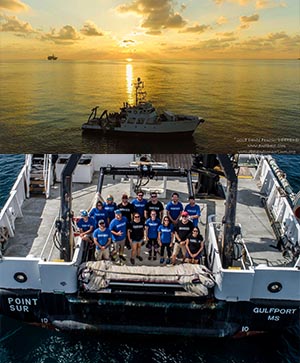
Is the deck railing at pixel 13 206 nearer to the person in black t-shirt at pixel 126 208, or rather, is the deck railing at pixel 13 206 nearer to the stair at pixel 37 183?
the stair at pixel 37 183

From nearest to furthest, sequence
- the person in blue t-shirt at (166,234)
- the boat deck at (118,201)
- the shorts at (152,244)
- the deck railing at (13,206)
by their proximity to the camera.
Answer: the person in blue t-shirt at (166,234) → the shorts at (152,244) → the boat deck at (118,201) → the deck railing at (13,206)

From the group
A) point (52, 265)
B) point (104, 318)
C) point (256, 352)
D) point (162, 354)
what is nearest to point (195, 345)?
point (162, 354)

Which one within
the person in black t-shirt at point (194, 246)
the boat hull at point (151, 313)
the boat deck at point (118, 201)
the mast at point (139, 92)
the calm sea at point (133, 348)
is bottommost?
the calm sea at point (133, 348)

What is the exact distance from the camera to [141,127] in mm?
8945

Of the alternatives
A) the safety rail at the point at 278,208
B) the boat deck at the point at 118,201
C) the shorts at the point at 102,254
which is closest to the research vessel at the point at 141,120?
the shorts at the point at 102,254

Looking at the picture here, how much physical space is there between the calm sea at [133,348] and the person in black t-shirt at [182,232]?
1.85 meters

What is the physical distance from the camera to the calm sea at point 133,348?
8555mm

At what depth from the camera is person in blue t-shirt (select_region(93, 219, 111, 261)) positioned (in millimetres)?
8625

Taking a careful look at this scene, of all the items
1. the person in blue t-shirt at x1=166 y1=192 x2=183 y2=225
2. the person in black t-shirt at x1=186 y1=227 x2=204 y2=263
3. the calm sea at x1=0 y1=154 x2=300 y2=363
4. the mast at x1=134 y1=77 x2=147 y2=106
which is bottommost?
the calm sea at x1=0 y1=154 x2=300 y2=363

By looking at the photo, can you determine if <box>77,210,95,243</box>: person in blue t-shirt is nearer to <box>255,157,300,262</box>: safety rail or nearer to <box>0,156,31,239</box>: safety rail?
<box>0,156,31,239</box>: safety rail

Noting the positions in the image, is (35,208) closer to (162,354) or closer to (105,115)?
(105,115)

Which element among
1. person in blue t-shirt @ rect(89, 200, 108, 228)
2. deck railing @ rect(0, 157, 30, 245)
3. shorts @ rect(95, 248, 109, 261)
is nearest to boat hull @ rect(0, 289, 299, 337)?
shorts @ rect(95, 248, 109, 261)

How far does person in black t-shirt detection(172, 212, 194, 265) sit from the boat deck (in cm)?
78

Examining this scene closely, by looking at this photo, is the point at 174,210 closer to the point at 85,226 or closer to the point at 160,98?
the point at 85,226
